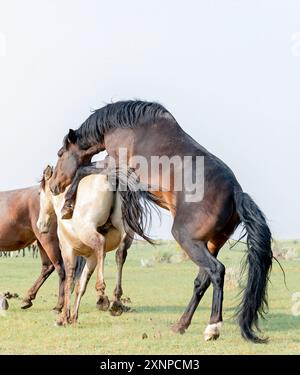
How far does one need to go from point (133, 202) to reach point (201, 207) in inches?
46.7

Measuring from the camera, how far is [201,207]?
26.9ft

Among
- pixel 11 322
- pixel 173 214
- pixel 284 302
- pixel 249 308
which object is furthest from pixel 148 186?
pixel 284 302

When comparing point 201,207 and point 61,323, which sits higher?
point 201,207

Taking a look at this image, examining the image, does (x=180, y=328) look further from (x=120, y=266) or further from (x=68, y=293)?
(x=120, y=266)

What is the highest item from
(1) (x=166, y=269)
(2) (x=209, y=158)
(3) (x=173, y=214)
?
(2) (x=209, y=158)

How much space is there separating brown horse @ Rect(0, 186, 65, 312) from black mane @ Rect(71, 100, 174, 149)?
2.50m

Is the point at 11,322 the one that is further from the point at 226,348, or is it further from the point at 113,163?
the point at 226,348

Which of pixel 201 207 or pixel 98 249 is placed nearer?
pixel 201 207

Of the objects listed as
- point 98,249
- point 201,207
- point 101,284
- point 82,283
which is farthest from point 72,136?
point 201,207

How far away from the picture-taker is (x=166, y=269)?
19.8 meters

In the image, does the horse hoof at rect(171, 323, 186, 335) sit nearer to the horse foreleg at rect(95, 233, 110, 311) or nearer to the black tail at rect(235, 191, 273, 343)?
the black tail at rect(235, 191, 273, 343)

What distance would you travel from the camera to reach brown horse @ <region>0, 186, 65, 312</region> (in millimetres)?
11586

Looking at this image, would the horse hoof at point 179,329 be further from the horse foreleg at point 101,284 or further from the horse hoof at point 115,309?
the horse hoof at point 115,309

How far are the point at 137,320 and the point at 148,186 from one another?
2.35m
